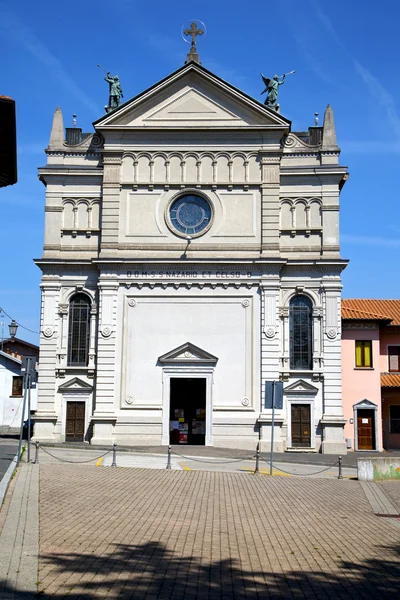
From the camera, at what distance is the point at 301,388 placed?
37.8m

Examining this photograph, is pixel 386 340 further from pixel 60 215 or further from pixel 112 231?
pixel 60 215

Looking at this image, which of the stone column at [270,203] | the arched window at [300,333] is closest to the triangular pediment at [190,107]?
the stone column at [270,203]

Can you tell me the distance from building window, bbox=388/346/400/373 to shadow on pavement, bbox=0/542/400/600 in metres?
32.4

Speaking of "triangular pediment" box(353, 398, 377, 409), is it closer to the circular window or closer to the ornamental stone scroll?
the ornamental stone scroll

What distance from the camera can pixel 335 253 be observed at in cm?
3881

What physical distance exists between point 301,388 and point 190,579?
2785cm

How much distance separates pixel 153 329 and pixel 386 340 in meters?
14.4

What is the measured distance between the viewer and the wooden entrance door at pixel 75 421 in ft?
124

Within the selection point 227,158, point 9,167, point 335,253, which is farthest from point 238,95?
point 9,167

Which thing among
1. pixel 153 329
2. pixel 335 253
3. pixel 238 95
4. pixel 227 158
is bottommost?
pixel 153 329

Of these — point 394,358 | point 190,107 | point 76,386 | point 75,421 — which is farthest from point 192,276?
point 394,358

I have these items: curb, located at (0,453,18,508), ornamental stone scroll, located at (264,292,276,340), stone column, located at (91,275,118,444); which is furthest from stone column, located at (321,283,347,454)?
curb, located at (0,453,18,508)

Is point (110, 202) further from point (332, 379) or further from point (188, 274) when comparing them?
point (332, 379)

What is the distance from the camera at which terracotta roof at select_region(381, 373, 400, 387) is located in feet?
138
